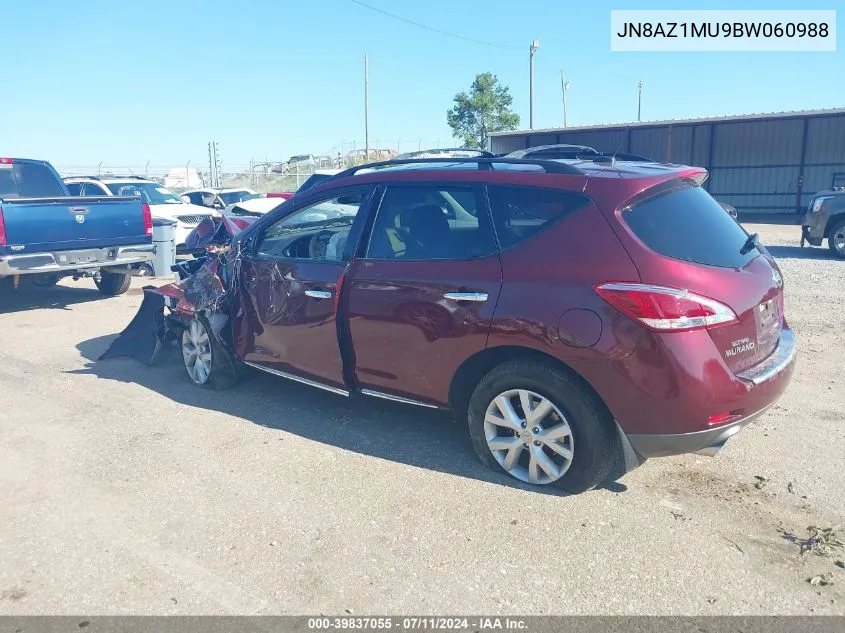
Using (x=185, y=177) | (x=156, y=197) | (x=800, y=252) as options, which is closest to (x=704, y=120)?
(x=800, y=252)

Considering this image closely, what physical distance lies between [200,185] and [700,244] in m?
38.3

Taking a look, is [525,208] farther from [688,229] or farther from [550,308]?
[688,229]

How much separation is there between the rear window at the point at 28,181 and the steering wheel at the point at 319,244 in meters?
7.10

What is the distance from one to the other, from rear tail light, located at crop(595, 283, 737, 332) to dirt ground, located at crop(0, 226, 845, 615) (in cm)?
102

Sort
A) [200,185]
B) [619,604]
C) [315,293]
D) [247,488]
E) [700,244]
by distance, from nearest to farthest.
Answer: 1. [619,604]
2. [700,244]
3. [247,488]
4. [315,293]
5. [200,185]

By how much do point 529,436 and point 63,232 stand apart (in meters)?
7.63

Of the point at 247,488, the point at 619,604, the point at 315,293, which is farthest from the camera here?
the point at 315,293

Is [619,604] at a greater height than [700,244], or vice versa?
[700,244]

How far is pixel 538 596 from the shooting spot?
304 centimetres

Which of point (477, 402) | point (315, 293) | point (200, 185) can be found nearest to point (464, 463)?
point (477, 402)

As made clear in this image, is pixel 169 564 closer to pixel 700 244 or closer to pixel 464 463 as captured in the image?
pixel 464 463

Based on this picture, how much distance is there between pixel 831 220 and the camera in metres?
12.9

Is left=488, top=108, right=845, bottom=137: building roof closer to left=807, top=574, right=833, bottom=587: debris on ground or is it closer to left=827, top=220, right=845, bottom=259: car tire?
left=827, top=220, right=845, bottom=259: car tire

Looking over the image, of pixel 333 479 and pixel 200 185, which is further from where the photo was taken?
pixel 200 185
